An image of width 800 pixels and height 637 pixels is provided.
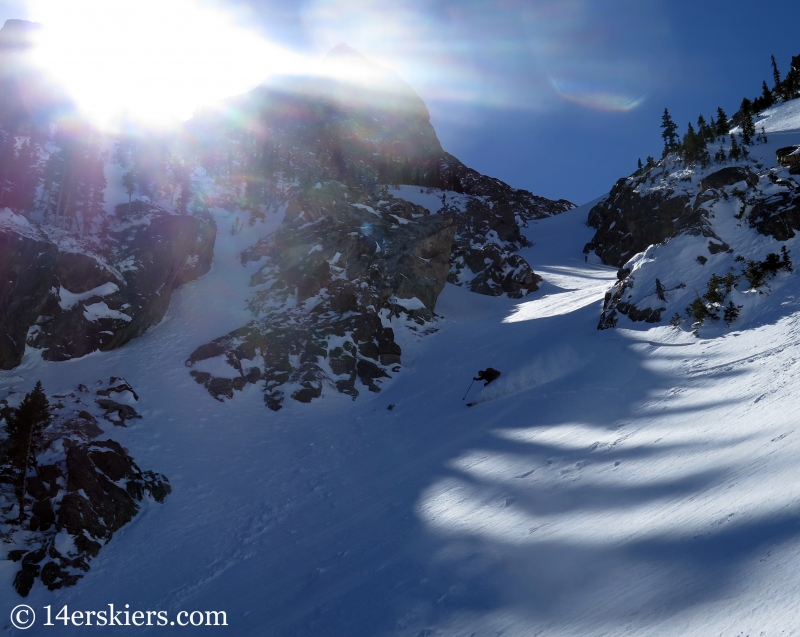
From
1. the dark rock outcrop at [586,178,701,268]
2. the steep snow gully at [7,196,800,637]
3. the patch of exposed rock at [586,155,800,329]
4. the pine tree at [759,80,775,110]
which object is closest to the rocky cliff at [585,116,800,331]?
the patch of exposed rock at [586,155,800,329]

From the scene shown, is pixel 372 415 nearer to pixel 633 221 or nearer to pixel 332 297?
pixel 332 297

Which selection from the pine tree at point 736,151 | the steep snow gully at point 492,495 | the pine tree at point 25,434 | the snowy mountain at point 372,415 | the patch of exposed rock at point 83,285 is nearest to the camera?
the steep snow gully at point 492,495

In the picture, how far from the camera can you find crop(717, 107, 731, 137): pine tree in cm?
5499

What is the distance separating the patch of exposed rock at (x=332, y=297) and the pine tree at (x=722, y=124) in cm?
3386

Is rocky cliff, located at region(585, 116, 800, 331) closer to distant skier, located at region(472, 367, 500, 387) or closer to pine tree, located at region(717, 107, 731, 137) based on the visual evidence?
distant skier, located at region(472, 367, 500, 387)

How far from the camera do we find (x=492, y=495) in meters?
11.9

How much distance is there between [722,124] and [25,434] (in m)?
68.0

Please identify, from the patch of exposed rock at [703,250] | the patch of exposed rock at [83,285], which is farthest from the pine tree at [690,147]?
the patch of exposed rock at [83,285]

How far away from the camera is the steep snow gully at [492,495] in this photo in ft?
20.7

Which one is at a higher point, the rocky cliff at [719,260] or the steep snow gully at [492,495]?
the rocky cliff at [719,260]

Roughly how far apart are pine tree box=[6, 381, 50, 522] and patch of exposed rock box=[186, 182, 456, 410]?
998cm

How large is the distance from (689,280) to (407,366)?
1677cm

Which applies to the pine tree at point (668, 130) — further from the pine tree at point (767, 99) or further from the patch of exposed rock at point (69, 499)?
the patch of exposed rock at point (69, 499)

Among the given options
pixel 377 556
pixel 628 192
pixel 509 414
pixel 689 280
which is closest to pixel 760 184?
pixel 689 280
